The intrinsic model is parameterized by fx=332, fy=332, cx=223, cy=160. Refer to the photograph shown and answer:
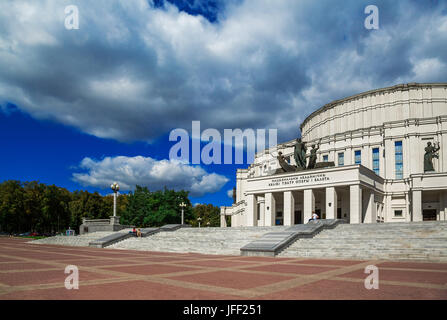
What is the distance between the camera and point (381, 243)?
1927 centimetres

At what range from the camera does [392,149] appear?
155 feet

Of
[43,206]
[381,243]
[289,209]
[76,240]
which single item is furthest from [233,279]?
[43,206]

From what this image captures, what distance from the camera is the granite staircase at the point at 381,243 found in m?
17.2

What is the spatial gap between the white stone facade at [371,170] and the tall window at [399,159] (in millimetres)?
125

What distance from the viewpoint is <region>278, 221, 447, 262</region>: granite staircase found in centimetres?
1723

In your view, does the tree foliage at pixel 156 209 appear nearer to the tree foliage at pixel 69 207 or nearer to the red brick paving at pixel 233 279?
the tree foliage at pixel 69 207

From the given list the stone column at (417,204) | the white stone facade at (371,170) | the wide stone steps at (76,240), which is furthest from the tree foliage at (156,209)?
the stone column at (417,204)

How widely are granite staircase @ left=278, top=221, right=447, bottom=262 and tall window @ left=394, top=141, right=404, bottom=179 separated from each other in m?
26.1

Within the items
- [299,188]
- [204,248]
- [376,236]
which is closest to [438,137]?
[299,188]

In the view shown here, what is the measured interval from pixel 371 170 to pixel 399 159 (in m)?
9.19

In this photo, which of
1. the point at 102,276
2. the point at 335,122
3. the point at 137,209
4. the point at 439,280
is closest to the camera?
the point at 439,280
